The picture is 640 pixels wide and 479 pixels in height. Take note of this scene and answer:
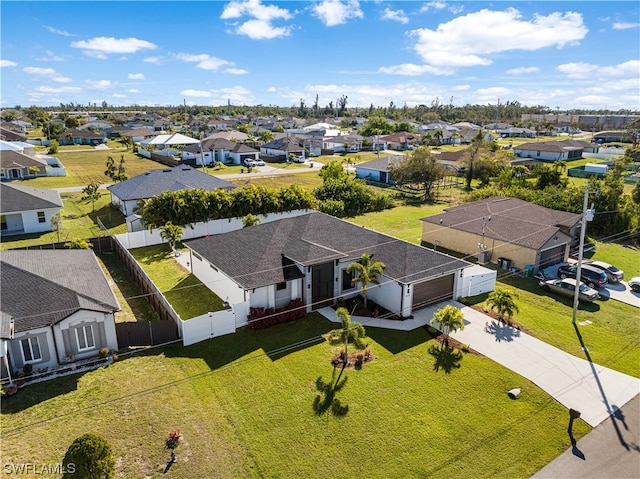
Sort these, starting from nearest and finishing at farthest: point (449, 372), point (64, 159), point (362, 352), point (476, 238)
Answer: point (449, 372), point (362, 352), point (476, 238), point (64, 159)

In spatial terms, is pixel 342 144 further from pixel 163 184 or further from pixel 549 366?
pixel 549 366

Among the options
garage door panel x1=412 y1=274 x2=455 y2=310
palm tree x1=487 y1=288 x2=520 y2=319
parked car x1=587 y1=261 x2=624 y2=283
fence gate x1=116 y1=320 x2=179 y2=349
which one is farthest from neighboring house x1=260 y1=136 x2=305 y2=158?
fence gate x1=116 y1=320 x2=179 y2=349

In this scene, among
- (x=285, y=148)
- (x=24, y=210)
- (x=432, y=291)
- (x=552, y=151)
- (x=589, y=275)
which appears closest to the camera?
(x=432, y=291)

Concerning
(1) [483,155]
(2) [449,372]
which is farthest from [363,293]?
(1) [483,155]

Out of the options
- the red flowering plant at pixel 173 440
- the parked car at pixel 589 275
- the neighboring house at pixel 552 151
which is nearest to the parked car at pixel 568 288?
the parked car at pixel 589 275

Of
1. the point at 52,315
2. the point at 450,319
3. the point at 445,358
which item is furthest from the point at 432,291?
the point at 52,315

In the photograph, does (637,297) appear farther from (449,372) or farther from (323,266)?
(323,266)

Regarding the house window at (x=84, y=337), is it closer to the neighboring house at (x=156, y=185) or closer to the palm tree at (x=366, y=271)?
the palm tree at (x=366, y=271)
